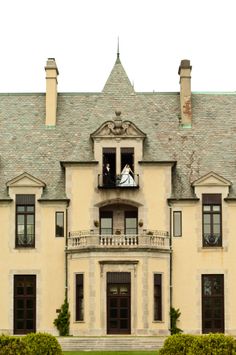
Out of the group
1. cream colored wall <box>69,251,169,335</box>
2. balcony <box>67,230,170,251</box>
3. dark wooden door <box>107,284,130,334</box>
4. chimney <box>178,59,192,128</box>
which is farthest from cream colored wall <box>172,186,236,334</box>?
chimney <box>178,59,192,128</box>

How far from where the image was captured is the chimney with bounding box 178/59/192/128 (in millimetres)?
66250

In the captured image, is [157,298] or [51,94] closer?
[157,298]

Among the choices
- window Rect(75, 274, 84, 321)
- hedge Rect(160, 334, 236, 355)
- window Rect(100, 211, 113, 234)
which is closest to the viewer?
hedge Rect(160, 334, 236, 355)

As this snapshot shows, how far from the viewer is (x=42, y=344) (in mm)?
41094

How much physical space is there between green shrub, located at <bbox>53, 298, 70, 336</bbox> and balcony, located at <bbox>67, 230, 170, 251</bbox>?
3.32 meters

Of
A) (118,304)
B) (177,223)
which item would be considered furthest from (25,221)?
(177,223)

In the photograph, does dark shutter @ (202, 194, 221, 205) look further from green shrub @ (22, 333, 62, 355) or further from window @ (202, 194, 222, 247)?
green shrub @ (22, 333, 62, 355)

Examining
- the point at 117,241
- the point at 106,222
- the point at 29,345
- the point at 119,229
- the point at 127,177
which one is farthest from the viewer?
the point at 106,222

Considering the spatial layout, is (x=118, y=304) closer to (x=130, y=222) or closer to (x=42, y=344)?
(x=130, y=222)

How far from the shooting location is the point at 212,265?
62125 mm

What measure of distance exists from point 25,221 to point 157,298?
885cm

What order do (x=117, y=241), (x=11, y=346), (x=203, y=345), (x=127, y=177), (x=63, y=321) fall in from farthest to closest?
(x=127, y=177)
(x=63, y=321)
(x=117, y=241)
(x=203, y=345)
(x=11, y=346)

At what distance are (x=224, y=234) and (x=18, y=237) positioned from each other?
38.9ft

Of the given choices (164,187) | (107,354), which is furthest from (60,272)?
(107,354)
